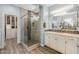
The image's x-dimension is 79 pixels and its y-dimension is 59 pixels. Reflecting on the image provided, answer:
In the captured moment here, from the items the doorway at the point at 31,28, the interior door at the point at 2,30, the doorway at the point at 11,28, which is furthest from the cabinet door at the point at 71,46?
the interior door at the point at 2,30

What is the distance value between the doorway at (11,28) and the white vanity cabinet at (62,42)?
2.12 feet

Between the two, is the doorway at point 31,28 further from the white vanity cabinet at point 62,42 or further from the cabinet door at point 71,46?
the cabinet door at point 71,46

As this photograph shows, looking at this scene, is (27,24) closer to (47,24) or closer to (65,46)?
(47,24)

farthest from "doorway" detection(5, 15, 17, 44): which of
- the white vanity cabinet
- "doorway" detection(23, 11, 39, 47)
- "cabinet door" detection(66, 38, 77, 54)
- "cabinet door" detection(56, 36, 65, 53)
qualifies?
"cabinet door" detection(66, 38, 77, 54)

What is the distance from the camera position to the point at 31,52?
211cm

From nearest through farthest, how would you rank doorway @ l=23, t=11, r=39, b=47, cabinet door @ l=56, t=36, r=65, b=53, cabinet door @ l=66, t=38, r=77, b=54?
cabinet door @ l=66, t=38, r=77, b=54 → cabinet door @ l=56, t=36, r=65, b=53 → doorway @ l=23, t=11, r=39, b=47

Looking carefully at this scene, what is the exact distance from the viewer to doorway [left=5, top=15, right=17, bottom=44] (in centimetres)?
209

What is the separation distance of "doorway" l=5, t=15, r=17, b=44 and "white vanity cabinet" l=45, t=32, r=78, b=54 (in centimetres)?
65

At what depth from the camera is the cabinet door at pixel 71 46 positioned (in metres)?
1.93

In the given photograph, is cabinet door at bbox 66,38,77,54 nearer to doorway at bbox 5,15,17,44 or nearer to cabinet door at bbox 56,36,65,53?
cabinet door at bbox 56,36,65,53

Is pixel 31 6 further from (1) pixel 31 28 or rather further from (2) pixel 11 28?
(2) pixel 11 28

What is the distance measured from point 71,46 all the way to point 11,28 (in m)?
1.20
